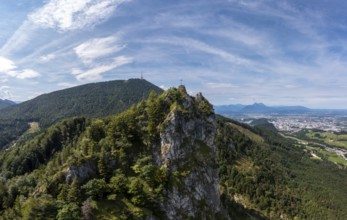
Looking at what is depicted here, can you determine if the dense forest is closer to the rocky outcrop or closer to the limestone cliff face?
the rocky outcrop

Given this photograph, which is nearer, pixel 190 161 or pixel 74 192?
pixel 74 192

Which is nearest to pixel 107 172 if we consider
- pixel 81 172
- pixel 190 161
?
pixel 81 172

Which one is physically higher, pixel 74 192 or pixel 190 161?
pixel 190 161

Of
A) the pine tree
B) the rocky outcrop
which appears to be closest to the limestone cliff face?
the rocky outcrop

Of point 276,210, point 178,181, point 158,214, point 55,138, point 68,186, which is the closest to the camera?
point 68,186

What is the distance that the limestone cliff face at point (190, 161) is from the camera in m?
72.3

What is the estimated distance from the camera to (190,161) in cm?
8012

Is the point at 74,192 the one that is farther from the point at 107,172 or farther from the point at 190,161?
the point at 190,161

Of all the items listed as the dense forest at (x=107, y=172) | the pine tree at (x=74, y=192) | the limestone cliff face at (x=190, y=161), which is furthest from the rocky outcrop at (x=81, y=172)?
the limestone cliff face at (x=190, y=161)

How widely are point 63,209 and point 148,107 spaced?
44228mm

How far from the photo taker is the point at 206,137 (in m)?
A: 89.5

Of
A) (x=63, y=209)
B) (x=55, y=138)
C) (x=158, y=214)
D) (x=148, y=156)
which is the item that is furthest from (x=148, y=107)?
(x=55, y=138)

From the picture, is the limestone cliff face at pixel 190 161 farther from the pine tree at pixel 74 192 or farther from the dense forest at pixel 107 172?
the pine tree at pixel 74 192

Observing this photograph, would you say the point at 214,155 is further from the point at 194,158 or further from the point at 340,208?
the point at 340,208
